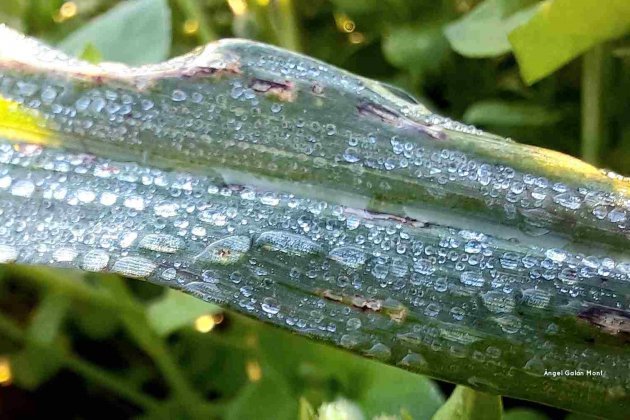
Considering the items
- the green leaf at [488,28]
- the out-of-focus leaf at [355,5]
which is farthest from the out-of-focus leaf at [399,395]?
Result: the out-of-focus leaf at [355,5]

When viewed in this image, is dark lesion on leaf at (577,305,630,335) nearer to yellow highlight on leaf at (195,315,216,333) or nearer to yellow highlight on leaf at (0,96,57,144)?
yellow highlight on leaf at (0,96,57,144)

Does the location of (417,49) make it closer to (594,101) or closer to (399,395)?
(594,101)

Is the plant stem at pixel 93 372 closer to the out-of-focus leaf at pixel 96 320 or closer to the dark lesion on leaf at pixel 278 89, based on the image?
the out-of-focus leaf at pixel 96 320

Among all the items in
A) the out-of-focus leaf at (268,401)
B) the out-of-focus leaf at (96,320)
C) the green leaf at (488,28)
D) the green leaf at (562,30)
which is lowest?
the out-of-focus leaf at (96,320)

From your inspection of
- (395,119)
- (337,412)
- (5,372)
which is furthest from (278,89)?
(5,372)

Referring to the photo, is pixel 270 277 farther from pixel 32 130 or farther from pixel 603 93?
pixel 603 93

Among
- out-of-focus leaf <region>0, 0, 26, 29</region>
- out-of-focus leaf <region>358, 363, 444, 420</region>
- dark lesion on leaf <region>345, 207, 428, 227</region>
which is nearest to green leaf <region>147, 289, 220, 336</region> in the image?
out-of-focus leaf <region>358, 363, 444, 420</region>
